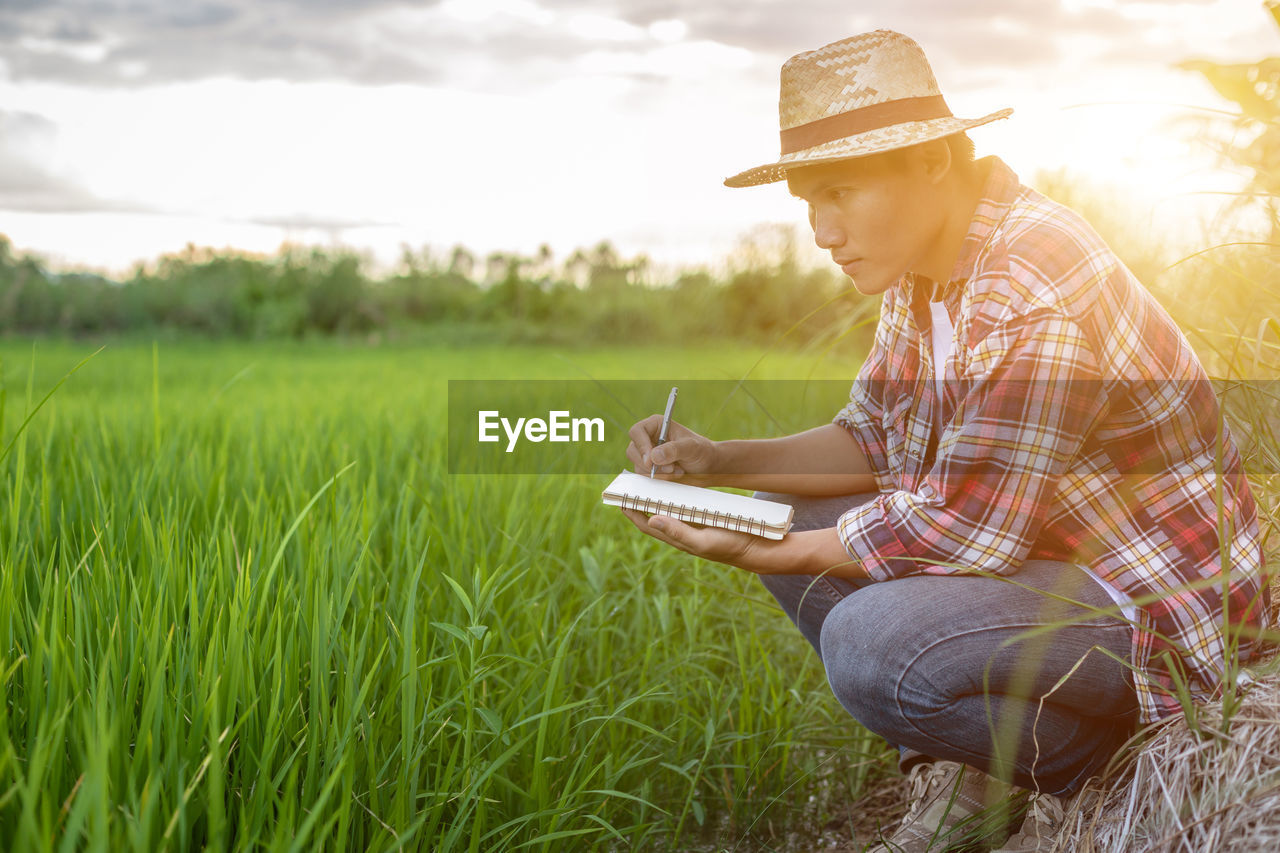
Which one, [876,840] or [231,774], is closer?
[231,774]

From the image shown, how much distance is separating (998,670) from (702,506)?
20.4 inches

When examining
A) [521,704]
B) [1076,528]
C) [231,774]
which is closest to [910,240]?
[1076,528]

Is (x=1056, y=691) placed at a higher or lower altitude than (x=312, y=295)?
lower

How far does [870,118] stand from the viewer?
1.45 metres

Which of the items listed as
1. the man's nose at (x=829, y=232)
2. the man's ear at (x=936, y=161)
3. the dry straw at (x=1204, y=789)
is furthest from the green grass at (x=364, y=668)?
the dry straw at (x=1204, y=789)

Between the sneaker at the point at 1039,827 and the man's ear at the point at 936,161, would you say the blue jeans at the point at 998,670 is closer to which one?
the sneaker at the point at 1039,827

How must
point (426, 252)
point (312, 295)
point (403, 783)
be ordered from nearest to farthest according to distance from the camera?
point (403, 783), point (312, 295), point (426, 252)

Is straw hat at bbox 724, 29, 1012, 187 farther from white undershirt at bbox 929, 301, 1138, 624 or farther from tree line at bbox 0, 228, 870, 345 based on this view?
tree line at bbox 0, 228, 870, 345

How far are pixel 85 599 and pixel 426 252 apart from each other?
Result: 36.6 ft

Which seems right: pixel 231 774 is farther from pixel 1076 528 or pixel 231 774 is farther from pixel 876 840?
pixel 1076 528

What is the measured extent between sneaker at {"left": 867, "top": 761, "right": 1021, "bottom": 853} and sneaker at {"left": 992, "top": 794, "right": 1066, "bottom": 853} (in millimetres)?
31

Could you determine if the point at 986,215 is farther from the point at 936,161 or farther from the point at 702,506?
the point at 702,506

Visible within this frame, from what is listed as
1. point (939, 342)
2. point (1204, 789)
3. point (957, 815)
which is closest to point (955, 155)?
point (939, 342)

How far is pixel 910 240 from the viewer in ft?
4.82
